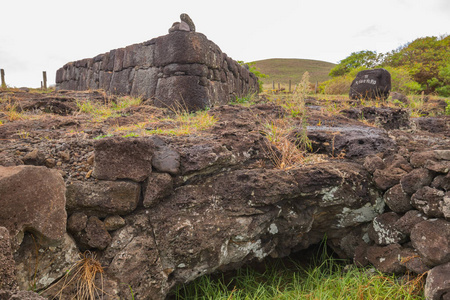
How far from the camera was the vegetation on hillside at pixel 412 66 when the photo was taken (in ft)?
53.3

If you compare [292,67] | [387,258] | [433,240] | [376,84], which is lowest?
[387,258]

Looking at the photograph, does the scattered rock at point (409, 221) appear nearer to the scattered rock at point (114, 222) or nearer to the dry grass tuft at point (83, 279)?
the scattered rock at point (114, 222)

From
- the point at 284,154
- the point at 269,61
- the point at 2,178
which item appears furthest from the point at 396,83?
the point at 269,61

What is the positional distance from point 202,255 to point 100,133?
6.23 feet

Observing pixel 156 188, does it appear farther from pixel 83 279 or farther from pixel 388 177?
pixel 388 177

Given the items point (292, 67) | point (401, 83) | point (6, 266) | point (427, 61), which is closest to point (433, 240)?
point (6, 266)

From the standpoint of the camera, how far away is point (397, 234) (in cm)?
245

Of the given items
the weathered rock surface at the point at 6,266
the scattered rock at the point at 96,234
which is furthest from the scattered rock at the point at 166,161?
the weathered rock surface at the point at 6,266

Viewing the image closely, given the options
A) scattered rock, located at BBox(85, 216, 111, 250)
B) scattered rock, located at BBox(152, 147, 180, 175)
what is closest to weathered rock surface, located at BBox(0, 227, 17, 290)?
scattered rock, located at BBox(85, 216, 111, 250)

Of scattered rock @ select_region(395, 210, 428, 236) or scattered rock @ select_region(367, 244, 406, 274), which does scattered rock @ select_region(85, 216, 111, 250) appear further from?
scattered rock @ select_region(395, 210, 428, 236)

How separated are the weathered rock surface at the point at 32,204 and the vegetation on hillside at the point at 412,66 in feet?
55.4

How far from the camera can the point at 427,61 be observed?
67.8ft

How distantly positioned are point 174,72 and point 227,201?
11.3 ft

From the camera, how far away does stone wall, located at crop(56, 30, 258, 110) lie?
17.1ft
